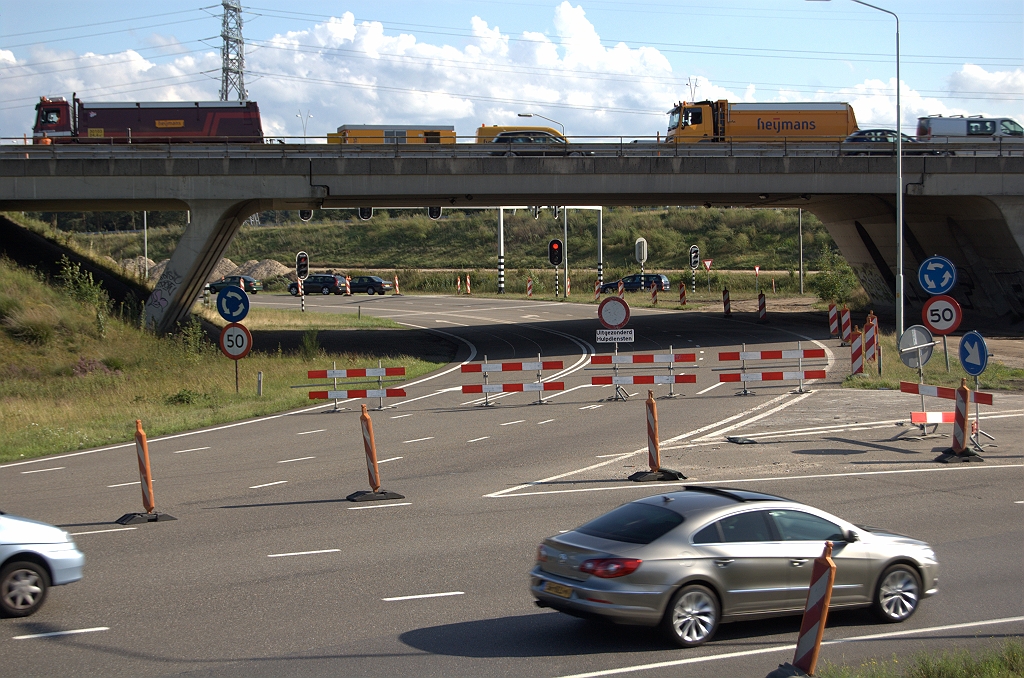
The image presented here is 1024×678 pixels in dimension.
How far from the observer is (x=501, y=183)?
117 feet

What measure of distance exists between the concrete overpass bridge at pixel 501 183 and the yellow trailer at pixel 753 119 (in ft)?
29.6

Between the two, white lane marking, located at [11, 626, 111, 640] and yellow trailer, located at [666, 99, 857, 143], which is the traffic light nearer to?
yellow trailer, located at [666, 99, 857, 143]

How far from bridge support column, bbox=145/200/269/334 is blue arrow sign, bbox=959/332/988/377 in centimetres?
2553

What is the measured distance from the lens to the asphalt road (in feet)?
24.6

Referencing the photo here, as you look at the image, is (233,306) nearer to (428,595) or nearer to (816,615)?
(428,595)

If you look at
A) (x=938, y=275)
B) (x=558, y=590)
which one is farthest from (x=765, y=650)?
(x=938, y=275)

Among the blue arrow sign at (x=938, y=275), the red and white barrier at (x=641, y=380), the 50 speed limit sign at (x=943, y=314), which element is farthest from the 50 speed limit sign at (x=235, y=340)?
the blue arrow sign at (x=938, y=275)

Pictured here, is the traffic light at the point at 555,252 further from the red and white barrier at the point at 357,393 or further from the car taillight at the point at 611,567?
the car taillight at the point at 611,567

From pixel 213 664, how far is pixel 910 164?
35.2 meters

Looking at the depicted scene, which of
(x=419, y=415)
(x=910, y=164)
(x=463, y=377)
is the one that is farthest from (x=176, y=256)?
(x=910, y=164)

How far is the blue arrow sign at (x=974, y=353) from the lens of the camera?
16.1 metres

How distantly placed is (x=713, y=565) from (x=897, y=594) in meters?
1.90

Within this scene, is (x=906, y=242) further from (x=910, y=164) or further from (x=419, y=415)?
(x=419, y=415)

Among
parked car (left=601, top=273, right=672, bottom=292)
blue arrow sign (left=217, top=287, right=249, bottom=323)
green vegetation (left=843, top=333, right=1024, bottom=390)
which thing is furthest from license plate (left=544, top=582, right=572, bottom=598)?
parked car (left=601, top=273, right=672, bottom=292)
